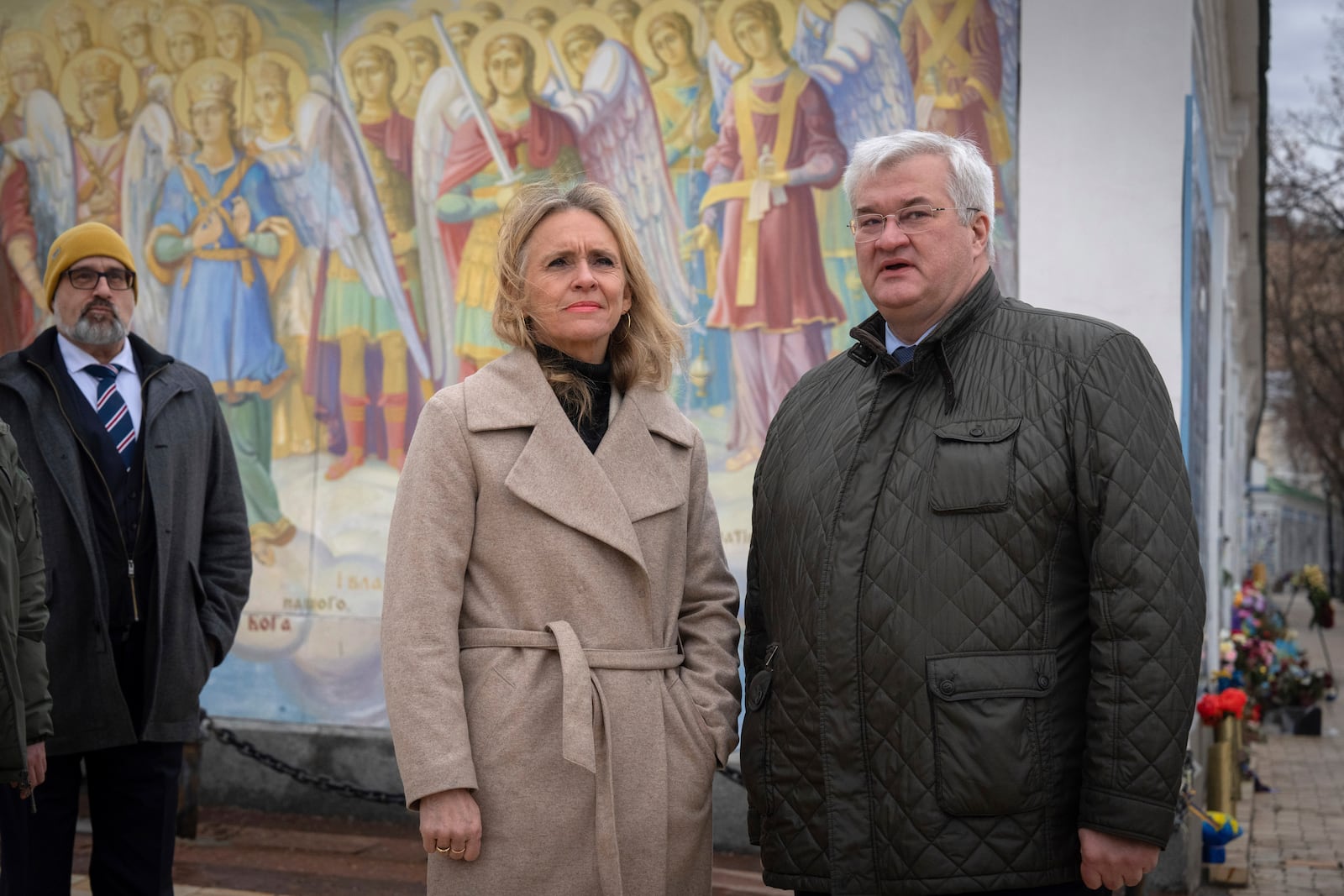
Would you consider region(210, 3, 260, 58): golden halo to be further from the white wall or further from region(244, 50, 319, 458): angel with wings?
the white wall

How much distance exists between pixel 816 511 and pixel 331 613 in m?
4.57

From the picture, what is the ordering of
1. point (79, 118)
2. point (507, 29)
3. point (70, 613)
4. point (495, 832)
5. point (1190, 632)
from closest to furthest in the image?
point (1190, 632) < point (495, 832) < point (70, 613) < point (507, 29) < point (79, 118)

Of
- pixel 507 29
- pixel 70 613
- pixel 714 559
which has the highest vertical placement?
pixel 507 29

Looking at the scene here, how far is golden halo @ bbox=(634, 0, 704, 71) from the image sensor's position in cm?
646

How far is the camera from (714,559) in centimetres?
306

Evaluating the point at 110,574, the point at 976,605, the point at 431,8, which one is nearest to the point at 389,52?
the point at 431,8

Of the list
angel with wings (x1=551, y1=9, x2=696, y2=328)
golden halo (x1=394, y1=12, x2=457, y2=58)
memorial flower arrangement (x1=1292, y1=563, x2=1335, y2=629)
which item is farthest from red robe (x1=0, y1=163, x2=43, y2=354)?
memorial flower arrangement (x1=1292, y1=563, x2=1335, y2=629)

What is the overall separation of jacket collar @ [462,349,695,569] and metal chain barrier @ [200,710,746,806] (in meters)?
3.75

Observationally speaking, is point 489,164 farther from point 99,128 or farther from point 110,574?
point 110,574

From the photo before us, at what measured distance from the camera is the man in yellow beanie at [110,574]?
3762 millimetres

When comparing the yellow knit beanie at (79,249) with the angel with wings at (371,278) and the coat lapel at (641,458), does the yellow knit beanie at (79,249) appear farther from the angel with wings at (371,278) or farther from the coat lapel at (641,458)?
the angel with wings at (371,278)

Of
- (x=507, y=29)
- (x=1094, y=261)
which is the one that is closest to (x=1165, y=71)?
(x=1094, y=261)

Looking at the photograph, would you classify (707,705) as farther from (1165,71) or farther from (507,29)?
(507,29)

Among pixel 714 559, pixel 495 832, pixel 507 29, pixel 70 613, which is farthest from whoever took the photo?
pixel 507 29
